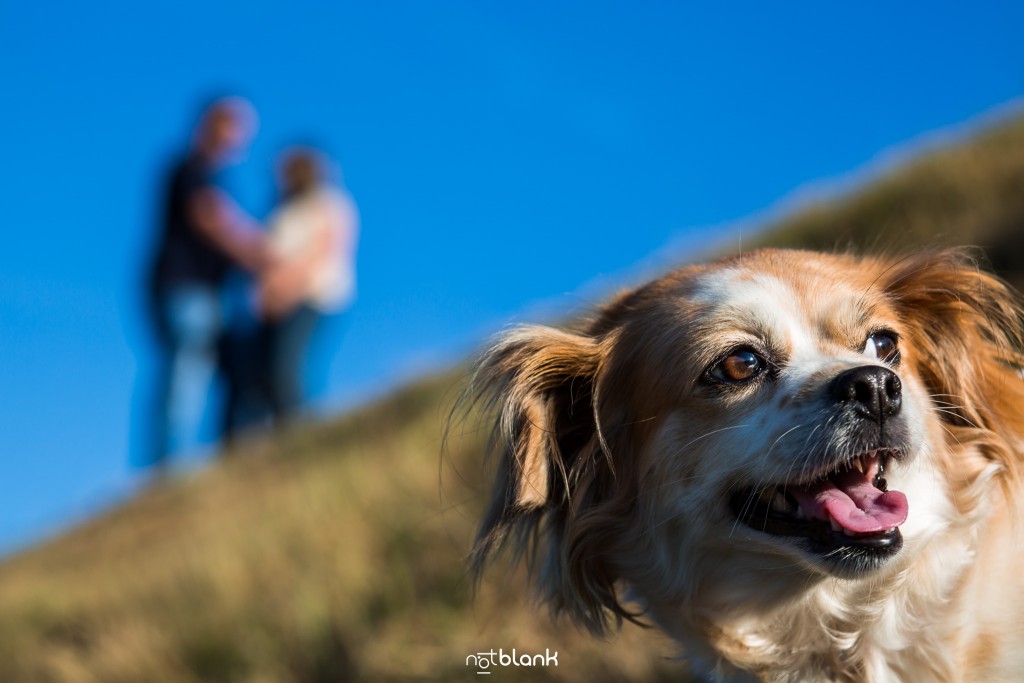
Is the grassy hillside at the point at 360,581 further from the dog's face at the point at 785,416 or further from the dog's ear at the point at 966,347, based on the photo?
the dog's face at the point at 785,416

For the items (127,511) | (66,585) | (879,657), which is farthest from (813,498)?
(127,511)

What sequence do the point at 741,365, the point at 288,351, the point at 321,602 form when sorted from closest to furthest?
the point at 741,365 < the point at 321,602 < the point at 288,351

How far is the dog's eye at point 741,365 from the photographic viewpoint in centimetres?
296

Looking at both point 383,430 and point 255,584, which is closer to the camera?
point 255,584

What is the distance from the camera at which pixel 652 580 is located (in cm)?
314

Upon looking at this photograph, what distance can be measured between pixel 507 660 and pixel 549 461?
1.49m

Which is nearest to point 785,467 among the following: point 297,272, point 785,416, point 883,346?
point 785,416

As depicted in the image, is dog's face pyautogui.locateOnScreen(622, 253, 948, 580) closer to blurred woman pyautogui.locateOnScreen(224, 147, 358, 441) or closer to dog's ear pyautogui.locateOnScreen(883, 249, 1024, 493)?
dog's ear pyautogui.locateOnScreen(883, 249, 1024, 493)

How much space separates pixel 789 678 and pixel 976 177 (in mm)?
5073

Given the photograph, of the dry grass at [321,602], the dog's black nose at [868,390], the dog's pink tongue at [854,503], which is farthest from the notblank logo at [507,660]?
the dog's black nose at [868,390]

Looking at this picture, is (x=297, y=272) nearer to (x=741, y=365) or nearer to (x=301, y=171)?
(x=301, y=171)

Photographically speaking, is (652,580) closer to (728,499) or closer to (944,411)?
(728,499)

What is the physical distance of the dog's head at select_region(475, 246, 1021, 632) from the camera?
2.78 metres

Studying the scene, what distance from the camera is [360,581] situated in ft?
18.1
